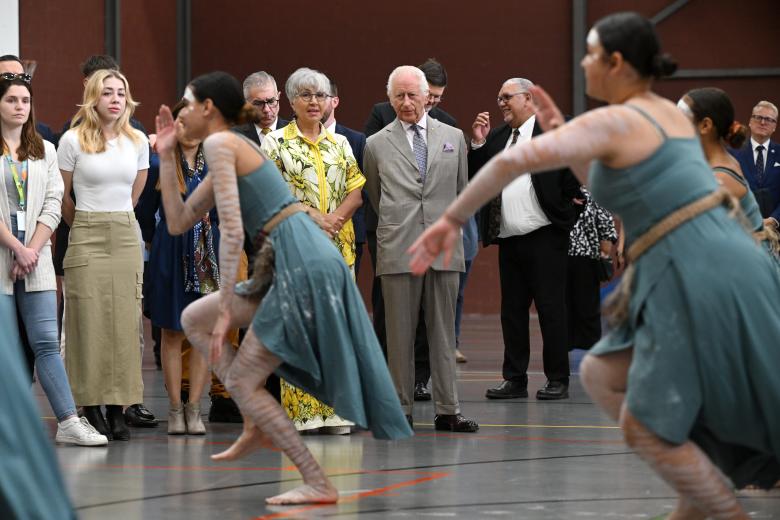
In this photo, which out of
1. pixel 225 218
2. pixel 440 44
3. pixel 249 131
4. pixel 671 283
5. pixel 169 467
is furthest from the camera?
pixel 440 44

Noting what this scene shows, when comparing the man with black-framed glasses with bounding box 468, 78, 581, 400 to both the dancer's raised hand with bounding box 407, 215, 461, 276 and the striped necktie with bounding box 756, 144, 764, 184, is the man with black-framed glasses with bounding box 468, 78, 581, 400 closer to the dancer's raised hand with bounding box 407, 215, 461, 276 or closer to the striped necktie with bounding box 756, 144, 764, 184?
the striped necktie with bounding box 756, 144, 764, 184

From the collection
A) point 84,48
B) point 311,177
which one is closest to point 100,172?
point 311,177

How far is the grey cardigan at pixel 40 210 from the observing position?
5.84 metres

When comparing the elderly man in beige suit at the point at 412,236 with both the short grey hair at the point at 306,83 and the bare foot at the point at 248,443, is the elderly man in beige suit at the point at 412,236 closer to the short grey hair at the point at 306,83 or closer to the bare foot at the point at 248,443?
the short grey hair at the point at 306,83

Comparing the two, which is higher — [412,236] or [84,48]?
[84,48]

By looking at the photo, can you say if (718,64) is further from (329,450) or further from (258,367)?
(258,367)

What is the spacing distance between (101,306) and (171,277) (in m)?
0.41

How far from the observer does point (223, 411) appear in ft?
22.7

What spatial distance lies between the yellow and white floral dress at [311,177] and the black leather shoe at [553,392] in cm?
175

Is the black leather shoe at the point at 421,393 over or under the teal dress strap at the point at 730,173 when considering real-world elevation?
under

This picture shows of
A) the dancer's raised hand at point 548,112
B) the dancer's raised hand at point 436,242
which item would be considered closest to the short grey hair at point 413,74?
the dancer's raised hand at point 548,112

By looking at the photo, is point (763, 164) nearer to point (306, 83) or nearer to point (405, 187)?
point (405, 187)

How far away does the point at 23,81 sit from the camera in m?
6.06

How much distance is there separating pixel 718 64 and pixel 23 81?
9153mm
